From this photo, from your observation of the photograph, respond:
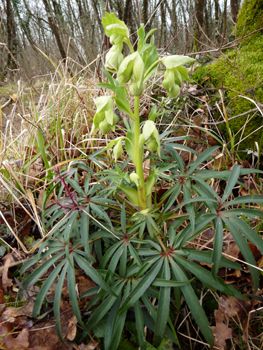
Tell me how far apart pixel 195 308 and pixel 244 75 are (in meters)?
1.55

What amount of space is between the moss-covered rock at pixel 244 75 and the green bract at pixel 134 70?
0.94 m

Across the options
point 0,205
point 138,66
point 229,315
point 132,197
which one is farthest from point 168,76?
point 0,205

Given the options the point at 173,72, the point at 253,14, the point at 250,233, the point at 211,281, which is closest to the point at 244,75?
the point at 253,14

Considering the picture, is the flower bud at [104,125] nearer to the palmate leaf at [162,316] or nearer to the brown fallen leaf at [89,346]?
the palmate leaf at [162,316]

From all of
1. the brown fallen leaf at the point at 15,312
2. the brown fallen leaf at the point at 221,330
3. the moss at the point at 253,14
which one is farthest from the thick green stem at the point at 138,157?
the moss at the point at 253,14

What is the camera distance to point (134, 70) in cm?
70

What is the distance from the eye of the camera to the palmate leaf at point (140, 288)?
2.23ft

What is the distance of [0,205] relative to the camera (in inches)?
52.8

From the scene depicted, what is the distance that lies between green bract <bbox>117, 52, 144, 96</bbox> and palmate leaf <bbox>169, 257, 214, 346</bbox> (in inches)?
23.4

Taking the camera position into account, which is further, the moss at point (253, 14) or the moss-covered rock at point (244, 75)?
the moss at point (253, 14)

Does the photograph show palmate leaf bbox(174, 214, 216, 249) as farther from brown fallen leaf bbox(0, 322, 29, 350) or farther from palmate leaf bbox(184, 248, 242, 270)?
brown fallen leaf bbox(0, 322, 29, 350)

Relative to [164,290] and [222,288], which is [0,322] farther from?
[222,288]

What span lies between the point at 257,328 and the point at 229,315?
0.11 m

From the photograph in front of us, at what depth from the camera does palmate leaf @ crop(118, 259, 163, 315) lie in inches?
26.7
